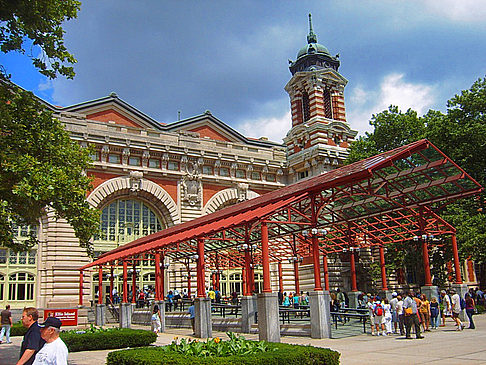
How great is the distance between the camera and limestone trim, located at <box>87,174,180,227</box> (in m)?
38.8

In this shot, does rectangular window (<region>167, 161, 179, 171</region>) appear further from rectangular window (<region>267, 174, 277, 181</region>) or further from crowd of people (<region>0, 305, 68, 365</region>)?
crowd of people (<region>0, 305, 68, 365</region>)

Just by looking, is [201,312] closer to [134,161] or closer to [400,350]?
[400,350]

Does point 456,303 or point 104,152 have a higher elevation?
point 104,152

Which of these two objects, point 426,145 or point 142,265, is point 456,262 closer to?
point 426,145

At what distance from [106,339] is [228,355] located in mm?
9121

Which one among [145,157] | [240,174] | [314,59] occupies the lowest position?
[240,174]

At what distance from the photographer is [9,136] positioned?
13.3 meters

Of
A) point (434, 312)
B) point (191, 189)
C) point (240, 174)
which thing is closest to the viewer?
point (434, 312)

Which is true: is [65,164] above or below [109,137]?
below

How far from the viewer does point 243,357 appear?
31.1ft

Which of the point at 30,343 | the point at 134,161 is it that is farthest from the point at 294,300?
the point at 30,343

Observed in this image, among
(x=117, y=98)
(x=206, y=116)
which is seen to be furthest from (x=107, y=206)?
(x=206, y=116)

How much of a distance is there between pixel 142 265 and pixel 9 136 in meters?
30.0

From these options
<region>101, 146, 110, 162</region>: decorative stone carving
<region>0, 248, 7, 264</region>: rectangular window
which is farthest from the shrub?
<region>101, 146, 110, 162</region>: decorative stone carving
